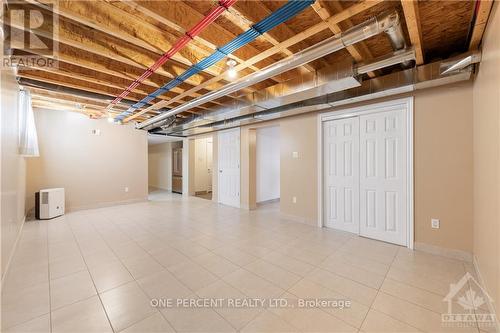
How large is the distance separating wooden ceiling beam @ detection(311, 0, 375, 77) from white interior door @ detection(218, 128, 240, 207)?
3.64 m

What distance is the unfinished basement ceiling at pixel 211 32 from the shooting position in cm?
170

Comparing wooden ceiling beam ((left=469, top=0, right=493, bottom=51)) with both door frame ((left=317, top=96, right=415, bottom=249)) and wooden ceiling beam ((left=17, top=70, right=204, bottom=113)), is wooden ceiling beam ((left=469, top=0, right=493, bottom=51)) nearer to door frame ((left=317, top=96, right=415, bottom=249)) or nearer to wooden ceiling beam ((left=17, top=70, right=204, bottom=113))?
door frame ((left=317, top=96, right=415, bottom=249))

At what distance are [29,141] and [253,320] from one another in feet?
14.3

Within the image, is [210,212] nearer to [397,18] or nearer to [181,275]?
[181,275]

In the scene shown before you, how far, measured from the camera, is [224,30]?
2.12m

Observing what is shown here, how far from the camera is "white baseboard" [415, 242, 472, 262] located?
8.38ft

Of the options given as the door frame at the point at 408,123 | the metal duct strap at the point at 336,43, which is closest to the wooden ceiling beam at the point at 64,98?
the metal duct strap at the point at 336,43

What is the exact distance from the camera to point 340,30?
1.92 meters

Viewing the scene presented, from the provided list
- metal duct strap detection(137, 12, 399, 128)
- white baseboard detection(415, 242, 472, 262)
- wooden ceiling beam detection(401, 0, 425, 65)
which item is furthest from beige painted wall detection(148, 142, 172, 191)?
wooden ceiling beam detection(401, 0, 425, 65)

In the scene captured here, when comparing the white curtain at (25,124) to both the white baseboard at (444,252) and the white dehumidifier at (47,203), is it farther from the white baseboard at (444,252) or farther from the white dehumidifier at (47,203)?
the white baseboard at (444,252)

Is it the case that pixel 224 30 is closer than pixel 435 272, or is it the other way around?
pixel 224 30

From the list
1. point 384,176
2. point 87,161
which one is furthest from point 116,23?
point 87,161

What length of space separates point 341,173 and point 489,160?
2.01 metres

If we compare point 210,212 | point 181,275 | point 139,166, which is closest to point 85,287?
point 181,275
